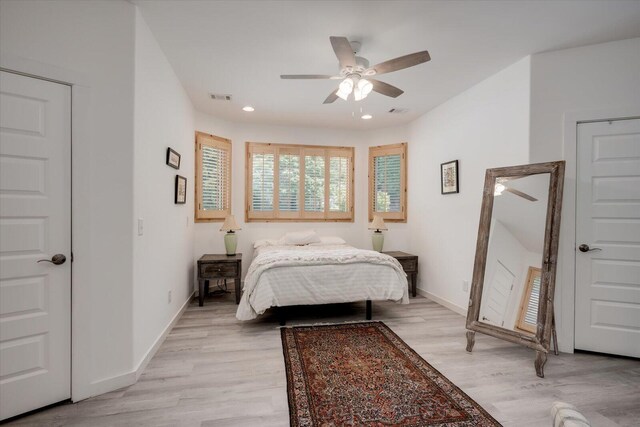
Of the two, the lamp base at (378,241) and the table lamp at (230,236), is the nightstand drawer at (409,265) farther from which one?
the table lamp at (230,236)

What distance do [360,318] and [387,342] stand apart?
0.74m

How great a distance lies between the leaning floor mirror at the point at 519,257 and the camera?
248cm

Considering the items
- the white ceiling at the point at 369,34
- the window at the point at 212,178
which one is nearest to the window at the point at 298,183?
the window at the point at 212,178

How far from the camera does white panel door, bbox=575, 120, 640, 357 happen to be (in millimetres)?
2629

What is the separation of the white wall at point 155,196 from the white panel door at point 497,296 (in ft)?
9.87

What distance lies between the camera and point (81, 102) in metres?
2.02

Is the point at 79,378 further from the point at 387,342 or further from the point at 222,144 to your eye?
the point at 222,144

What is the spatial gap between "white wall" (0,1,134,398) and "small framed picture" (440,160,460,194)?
11.9 feet

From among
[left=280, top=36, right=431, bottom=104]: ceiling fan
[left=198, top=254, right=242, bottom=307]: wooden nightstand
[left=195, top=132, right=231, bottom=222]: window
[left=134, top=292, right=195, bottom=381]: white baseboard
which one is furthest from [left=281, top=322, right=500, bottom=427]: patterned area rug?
[left=195, top=132, right=231, bottom=222]: window

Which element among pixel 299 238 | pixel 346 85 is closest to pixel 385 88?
pixel 346 85

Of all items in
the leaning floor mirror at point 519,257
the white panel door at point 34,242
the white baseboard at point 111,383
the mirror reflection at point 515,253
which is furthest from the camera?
the mirror reflection at point 515,253

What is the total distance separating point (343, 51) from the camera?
2256 mm

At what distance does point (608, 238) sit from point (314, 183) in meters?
3.88

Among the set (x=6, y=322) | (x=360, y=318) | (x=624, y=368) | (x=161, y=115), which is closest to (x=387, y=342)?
(x=360, y=318)
